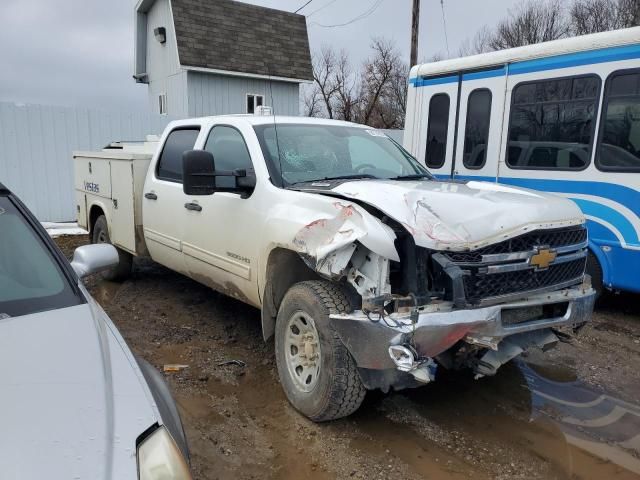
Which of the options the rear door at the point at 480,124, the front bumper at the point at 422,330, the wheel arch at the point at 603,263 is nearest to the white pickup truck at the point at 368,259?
the front bumper at the point at 422,330

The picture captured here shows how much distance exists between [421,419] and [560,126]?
427 centimetres

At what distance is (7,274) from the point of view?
2416mm

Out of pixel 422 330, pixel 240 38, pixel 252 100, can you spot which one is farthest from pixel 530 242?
pixel 240 38

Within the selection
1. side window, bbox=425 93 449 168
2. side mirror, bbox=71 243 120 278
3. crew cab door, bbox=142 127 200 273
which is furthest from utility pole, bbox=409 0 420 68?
side mirror, bbox=71 243 120 278

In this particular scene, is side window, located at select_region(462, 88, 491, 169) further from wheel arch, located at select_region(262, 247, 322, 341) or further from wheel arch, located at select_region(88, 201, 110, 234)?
wheel arch, located at select_region(88, 201, 110, 234)

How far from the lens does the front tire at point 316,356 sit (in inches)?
122

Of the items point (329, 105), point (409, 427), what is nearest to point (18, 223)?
point (409, 427)

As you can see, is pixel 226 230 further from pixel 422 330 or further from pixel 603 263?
pixel 603 263

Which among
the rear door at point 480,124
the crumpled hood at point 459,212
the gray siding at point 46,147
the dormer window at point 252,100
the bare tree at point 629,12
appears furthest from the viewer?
the bare tree at point 629,12

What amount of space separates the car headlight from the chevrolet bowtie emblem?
7.72ft

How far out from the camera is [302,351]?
3.48 m

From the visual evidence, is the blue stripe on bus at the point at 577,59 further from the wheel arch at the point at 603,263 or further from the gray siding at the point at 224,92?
the gray siding at the point at 224,92

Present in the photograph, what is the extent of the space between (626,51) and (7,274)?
5938 millimetres

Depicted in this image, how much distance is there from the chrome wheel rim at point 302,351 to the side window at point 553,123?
415cm
